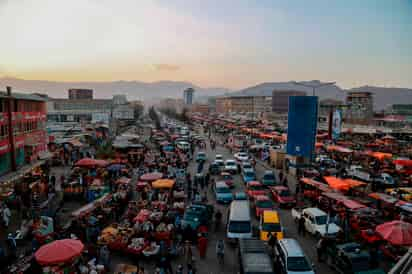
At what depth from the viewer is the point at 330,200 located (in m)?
16.6

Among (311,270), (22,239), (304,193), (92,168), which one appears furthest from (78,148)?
(311,270)

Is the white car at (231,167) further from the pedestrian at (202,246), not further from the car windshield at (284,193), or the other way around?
the pedestrian at (202,246)

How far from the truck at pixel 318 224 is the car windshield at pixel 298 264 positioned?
3540 millimetres

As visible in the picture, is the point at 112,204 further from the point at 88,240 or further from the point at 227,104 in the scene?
the point at 227,104

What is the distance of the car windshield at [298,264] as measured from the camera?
30.4 ft

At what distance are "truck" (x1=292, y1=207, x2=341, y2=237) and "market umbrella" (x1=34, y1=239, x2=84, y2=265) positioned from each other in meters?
9.62

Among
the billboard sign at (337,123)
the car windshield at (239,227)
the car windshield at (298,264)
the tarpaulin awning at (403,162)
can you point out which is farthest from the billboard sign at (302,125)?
the car windshield at (298,264)

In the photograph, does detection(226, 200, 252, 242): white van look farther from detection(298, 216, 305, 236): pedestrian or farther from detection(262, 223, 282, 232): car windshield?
detection(298, 216, 305, 236): pedestrian

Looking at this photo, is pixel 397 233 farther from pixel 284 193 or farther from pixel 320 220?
pixel 284 193

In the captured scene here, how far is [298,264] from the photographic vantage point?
937 centimetres

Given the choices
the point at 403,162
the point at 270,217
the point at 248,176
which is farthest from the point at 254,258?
the point at 403,162

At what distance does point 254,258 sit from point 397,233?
5450 mm

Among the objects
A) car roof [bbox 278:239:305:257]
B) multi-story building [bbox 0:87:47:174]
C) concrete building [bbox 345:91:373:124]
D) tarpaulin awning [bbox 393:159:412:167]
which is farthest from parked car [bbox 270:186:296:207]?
concrete building [bbox 345:91:373:124]

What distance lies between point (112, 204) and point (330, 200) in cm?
1212
